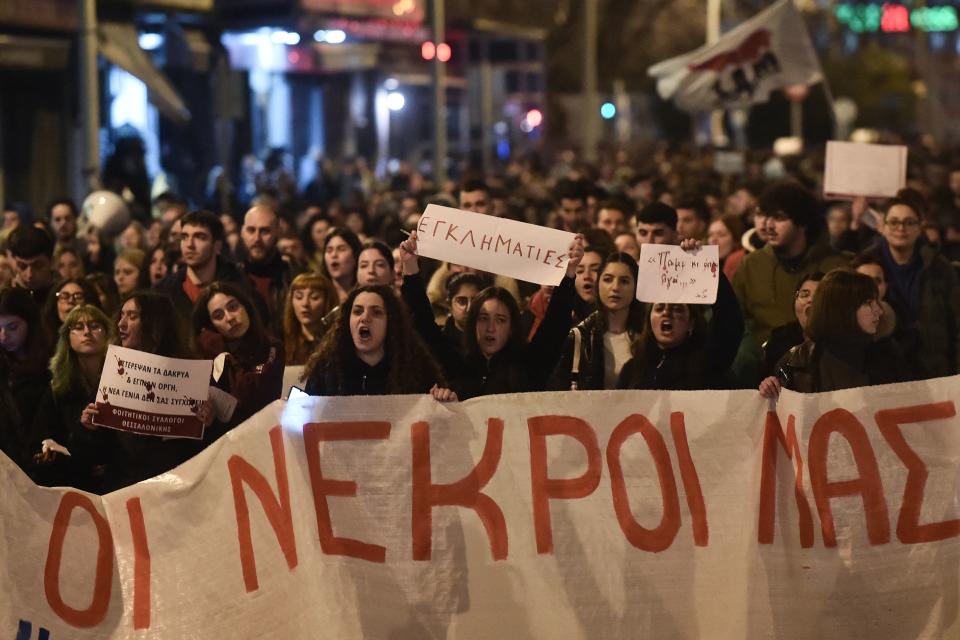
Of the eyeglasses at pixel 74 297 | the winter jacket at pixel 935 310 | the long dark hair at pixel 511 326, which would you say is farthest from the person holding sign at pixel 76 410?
the winter jacket at pixel 935 310

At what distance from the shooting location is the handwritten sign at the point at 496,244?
702 centimetres

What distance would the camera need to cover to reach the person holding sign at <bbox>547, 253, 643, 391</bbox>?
290 inches

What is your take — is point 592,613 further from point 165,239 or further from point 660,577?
point 165,239

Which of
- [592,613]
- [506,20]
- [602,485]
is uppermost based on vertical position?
[506,20]

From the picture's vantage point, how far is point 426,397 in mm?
6199

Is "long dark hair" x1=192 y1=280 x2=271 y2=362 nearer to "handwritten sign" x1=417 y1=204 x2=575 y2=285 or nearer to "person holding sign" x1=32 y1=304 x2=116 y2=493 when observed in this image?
"person holding sign" x1=32 y1=304 x2=116 y2=493

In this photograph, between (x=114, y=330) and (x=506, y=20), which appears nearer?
(x=114, y=330)

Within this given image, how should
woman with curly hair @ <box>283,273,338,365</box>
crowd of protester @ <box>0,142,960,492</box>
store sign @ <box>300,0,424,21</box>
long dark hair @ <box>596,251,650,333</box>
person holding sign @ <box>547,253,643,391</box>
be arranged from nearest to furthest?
crowd of protester @ <box>0,142,960,492</box> < person holding sign @ <box>547,253,643,391</box> < long dark hair @ <box>596,251,650,333</box> < woman with curly hair @ <box>283,273,338,365</box> < store sign @ <box>300,0,424,21</box>

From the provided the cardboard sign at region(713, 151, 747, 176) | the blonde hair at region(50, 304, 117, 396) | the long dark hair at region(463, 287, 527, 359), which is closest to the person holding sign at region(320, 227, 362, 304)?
the blonde hair at region(50, 304, 117, 396)

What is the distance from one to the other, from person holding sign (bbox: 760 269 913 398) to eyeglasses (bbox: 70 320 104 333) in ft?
8.88

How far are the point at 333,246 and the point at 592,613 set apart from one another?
368 centimetres

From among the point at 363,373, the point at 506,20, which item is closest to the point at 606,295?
the point at 363,373

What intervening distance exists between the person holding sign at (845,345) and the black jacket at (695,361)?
293 mm

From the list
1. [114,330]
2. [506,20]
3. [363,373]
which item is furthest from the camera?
[506,20]
